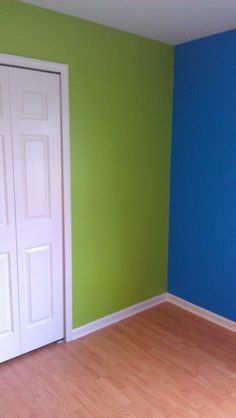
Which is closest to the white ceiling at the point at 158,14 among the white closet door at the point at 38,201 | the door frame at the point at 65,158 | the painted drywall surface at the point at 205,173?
the painted drywall surface at the point at 205,173

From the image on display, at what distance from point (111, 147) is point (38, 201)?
2.39 feet

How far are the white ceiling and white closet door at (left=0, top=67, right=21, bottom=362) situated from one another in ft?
2.11

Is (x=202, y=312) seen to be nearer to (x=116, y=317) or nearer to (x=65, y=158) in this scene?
(x=116, y=317)

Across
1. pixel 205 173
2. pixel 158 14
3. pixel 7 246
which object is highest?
pixel 158 14

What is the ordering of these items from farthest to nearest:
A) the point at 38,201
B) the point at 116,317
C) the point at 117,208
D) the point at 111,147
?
the point at 116,317 < the point at 117,208 < the point at 111,147 < the point at 38,201

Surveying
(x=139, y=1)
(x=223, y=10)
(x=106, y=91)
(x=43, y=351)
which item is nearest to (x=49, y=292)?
(x=43, y=351)

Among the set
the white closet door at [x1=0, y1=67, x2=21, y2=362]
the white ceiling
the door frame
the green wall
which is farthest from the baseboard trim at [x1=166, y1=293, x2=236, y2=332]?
the white ceiling

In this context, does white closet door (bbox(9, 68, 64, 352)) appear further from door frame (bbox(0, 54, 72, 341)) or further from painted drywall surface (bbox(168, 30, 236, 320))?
painted drywall surface (bbox(168, 30, 236, 320))

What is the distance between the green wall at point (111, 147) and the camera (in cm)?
226

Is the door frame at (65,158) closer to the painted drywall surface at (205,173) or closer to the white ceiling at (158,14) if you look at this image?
the white ceiling at (158,14)

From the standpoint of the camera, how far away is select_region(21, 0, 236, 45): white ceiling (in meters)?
2.06

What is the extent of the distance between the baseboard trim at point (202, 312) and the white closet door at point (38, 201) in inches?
47.1

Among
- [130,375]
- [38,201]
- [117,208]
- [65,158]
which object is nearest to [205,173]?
[117,208]

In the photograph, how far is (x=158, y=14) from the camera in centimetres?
223
